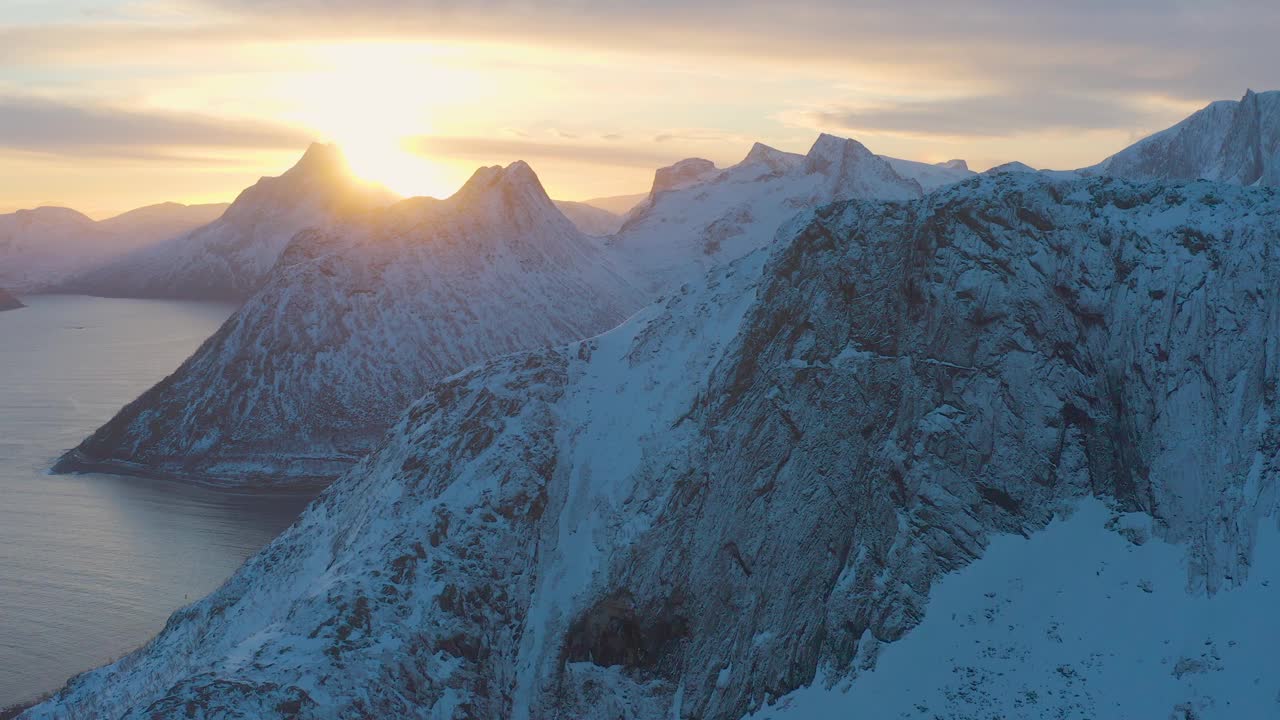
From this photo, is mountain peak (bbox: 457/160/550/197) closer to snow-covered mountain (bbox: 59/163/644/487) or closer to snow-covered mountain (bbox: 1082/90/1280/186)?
snow-covered mountain (bbox: 59/163/644/487)

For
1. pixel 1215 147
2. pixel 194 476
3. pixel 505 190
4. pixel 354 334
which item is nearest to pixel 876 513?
pixel 194 476

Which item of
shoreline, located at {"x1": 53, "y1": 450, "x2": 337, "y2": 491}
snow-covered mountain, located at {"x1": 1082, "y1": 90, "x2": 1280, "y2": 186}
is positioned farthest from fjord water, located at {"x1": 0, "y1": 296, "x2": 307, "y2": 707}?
snow-covered mountain, located at {"x1": 1082, "y1": 90, "x2": 1280, "y2": 186}

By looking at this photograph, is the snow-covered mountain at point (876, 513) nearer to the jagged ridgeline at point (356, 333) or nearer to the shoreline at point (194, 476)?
the shoreline at point (194, 476)

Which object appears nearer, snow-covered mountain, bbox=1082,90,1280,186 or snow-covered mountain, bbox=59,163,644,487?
snow-covered mountain, bbox=59,163,644,487

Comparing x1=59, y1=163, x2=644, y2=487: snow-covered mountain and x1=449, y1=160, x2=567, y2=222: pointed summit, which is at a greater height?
x1=449, y1=160, x2=567, y2=222: pointed summit

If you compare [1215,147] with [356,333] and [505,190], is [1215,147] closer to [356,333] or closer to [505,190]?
[505,190]

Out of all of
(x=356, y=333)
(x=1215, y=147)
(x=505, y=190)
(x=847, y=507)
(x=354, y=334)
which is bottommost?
(x=354, y=334)
